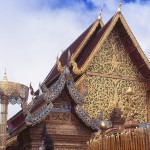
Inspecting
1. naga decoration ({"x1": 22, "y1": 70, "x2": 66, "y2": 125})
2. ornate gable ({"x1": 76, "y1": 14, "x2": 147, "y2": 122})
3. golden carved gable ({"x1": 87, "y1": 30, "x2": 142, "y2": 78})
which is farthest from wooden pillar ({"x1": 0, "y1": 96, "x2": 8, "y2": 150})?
golden carved gable ({"x1": 87, "y1": 30, "x2": 142, "y2": 78})

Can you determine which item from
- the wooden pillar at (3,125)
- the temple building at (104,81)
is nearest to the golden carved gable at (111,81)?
the temple building at (104,81)

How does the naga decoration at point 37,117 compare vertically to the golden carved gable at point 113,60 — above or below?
below

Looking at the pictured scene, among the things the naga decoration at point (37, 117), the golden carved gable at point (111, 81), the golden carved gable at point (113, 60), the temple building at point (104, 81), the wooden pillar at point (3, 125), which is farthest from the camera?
the golden carved gable at point (113, 60)

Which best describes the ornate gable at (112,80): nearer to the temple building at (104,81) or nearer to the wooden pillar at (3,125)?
the temple building at (104,81)

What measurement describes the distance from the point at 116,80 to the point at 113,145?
7.06 meters

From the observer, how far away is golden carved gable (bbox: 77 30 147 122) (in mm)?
11445

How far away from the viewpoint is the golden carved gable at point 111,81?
11445 mm

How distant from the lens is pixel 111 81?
1203cm

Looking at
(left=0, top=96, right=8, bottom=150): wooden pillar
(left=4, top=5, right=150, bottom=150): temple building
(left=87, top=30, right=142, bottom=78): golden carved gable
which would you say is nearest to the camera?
(left=0, top=96, right=8, bottom=150): wooden pillar

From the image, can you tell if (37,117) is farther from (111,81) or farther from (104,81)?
(111,81)

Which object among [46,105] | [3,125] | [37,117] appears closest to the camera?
[3,125]

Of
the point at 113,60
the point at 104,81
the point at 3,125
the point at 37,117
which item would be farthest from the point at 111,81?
the point at 3,125

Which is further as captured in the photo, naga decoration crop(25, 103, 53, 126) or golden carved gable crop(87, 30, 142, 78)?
golden carved gable crop(87, 30, 142, 78)

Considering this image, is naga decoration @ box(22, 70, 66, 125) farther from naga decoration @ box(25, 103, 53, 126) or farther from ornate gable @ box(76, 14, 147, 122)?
ornate gable @ box(76, 14, 147, 122)
